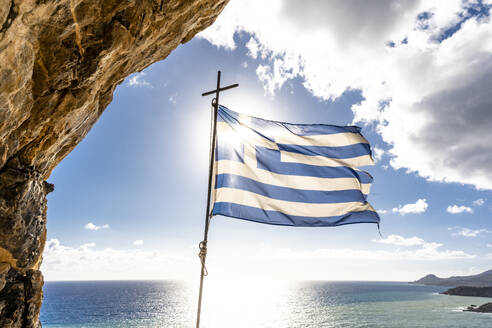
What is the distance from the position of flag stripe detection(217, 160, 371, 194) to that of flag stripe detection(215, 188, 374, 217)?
47 cm

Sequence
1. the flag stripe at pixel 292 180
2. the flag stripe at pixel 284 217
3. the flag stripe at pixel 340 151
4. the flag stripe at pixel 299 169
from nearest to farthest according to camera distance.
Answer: the flag stripe at pixel 284 217
the flag stripe at pixel 292 180
the flag stripe at pixel 299 169
the flag stripe at pixel 340 151

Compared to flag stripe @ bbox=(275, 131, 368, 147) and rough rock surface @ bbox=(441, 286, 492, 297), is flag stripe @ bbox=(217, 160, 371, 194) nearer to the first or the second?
flag stripe @ bbox=(275, 131, 368, 147)

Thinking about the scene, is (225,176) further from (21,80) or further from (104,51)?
(21,80)

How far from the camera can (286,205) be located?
7113 mm

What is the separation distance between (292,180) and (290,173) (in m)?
0.20

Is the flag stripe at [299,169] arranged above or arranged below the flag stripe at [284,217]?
above

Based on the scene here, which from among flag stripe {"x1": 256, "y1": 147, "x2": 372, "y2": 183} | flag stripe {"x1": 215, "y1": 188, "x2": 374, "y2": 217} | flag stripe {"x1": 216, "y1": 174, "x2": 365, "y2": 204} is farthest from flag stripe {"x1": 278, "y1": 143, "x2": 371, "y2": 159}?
flag stripe {"x1": 215, "y1": 188, "x2": 374, "y2": 217}

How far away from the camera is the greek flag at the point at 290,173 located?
6711 mm

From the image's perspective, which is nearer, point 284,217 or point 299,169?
point 284,217

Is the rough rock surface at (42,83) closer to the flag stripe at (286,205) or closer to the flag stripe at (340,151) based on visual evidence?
the flag stripe at (286,205)

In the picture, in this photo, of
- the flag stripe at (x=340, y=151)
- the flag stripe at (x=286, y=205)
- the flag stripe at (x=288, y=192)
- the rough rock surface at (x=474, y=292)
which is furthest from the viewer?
the rough rock surface at (x=474, y=292)

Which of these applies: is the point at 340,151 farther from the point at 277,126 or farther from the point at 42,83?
the point at 42,83

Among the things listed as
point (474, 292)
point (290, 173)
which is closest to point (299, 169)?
point (290, 173)

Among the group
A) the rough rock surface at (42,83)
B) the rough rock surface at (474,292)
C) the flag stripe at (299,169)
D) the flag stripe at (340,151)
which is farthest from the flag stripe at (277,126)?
the rough rock surface at (474,292)
